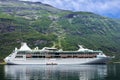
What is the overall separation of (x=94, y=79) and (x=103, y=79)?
2.50m

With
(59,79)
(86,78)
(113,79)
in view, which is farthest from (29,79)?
(113,79)

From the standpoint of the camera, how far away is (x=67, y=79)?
315ft

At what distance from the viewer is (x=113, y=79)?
312ft

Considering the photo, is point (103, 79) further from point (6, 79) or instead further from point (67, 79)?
point (6, 79)

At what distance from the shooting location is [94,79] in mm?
96000

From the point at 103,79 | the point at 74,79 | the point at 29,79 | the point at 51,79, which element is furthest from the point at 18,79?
the point at 103,79

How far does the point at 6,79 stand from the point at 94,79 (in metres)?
24.7

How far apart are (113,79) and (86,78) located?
849 centimetres

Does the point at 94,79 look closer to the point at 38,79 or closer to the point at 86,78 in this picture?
the point at 86,78

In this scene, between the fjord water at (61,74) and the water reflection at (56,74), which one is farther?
the water reflection at (56,74)

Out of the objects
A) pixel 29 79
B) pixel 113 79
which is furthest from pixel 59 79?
pixel 113 79

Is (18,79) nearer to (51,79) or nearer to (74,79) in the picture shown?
(51,79)

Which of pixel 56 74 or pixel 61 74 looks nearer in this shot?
pixel 61 74

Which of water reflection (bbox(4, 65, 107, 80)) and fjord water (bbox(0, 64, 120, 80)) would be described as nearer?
fjord water (bbox(0, 64, 120, 80))
